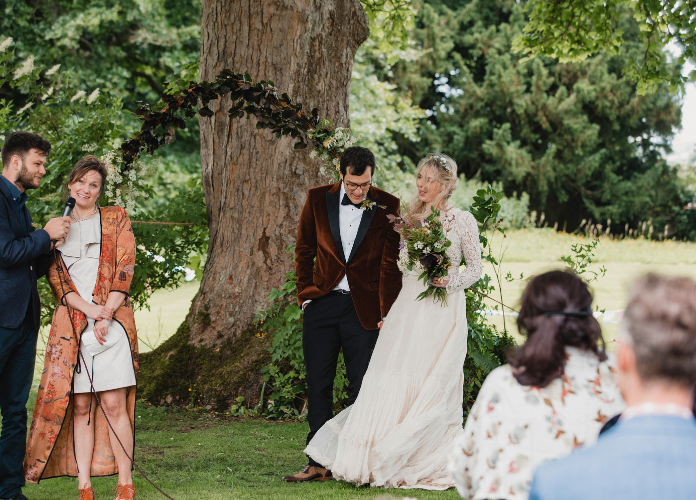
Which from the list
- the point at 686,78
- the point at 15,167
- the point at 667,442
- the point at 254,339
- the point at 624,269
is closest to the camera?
the point at 667,442

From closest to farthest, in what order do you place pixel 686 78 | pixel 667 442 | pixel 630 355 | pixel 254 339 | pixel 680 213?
1. pixel 667 442
2. pixel 630 355
3. pixel 254 339
4. pixel 686 78
5. pixel 680 213

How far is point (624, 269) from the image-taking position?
1521 centimetres

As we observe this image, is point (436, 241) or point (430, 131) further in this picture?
point (430, 131)

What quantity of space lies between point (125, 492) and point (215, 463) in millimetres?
1061

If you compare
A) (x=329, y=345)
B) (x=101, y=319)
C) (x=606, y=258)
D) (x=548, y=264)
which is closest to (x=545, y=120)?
(x=606, y=258)

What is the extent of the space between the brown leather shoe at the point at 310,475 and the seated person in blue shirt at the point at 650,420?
3005 mm

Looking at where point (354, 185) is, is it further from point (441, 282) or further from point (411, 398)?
point (411, 398)

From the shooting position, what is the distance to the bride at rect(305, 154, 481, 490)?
398 cm

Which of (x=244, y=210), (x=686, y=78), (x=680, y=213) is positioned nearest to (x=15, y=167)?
(x=244, y=210)

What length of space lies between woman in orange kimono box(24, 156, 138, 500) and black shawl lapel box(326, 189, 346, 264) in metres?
1.26

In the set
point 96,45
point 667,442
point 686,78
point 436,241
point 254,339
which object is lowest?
point 254,339

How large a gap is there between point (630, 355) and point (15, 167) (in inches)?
143

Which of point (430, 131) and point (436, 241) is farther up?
point (430, 131)

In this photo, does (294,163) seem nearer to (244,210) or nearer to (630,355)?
(244,210)
